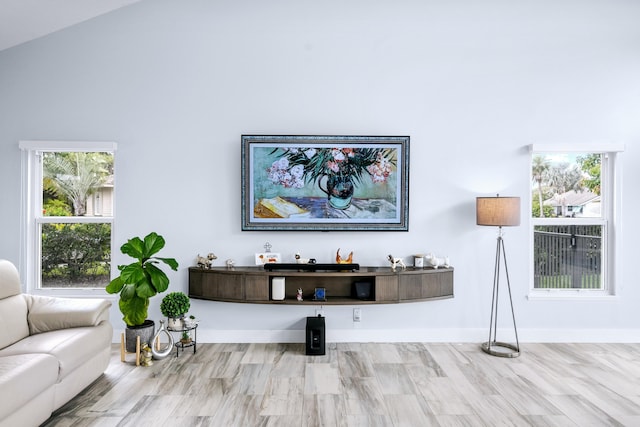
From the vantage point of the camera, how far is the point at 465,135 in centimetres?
424

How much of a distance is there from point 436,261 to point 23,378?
3278 millimetres

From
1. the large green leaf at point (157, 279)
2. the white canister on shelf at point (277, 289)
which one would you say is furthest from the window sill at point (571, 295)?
the large green leaf at point (157, 279)

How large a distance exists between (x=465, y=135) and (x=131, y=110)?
10.8 feet

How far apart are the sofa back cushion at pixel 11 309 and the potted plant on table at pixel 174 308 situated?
104cm

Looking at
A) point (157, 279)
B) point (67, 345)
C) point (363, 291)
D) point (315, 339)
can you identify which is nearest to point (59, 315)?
point (67, 345)

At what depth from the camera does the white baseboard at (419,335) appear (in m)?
4.20

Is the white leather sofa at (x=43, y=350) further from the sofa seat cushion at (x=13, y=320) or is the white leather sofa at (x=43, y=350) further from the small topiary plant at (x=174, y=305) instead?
the small topiary plant at (x=174, y=305)

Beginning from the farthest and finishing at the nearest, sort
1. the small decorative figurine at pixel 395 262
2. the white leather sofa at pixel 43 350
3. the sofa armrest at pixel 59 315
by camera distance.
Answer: the small decorative figurine at pixel 395 262 → the sofa armrest at pixel 59 315 → the white leather sofa at pixel 43 350

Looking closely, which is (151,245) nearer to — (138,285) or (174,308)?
(138,285)

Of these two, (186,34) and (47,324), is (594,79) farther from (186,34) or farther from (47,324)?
(47,324)

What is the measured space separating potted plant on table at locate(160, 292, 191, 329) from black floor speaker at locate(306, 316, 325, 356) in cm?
113

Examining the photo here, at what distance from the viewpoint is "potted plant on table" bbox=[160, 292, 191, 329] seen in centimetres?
380

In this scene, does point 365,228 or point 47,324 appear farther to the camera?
point 365,228

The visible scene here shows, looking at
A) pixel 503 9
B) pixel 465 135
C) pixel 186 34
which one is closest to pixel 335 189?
pixel 465 135
